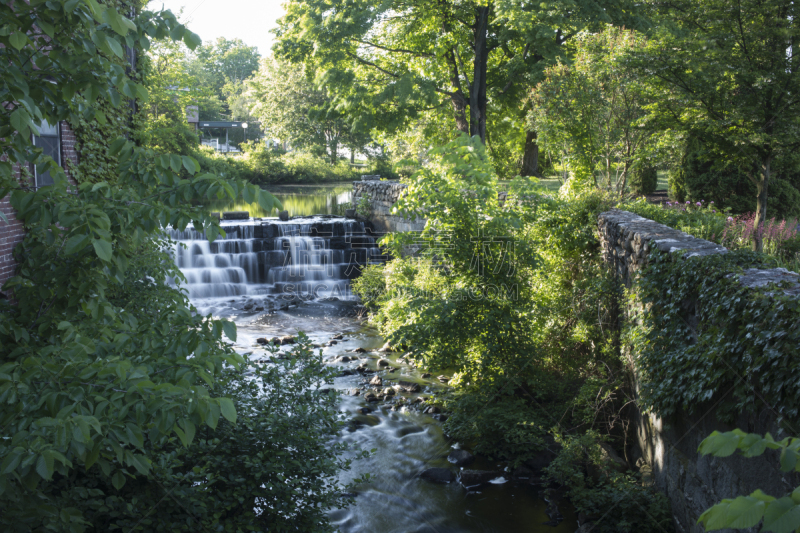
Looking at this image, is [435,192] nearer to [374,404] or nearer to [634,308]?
[634,308]

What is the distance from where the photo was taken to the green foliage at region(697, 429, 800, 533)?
126cm

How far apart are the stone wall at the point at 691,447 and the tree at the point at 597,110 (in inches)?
A: 200

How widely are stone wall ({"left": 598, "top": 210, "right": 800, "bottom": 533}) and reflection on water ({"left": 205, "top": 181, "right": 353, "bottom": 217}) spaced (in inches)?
572

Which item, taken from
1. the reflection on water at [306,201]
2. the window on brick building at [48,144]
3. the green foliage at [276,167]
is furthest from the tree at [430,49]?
the green foliage at [276,167]

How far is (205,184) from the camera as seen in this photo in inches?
94.7

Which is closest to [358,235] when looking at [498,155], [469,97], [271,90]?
[469,97]

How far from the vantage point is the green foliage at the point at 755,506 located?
1261mm

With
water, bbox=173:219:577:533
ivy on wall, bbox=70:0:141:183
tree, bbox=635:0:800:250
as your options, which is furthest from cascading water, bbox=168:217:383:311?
tree, bbox=635:0:800:250

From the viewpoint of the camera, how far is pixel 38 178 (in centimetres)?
751

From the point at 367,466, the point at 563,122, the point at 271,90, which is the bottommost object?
the point at 367,466

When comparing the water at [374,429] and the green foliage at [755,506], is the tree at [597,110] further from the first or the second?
the green foliage at [755,506]

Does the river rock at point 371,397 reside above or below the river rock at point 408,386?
below

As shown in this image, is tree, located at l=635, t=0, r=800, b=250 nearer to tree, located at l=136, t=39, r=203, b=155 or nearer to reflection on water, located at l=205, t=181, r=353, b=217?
reflection on water, located at l=205, t=181, r=353, b=217

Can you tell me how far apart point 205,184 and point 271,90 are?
145ft
